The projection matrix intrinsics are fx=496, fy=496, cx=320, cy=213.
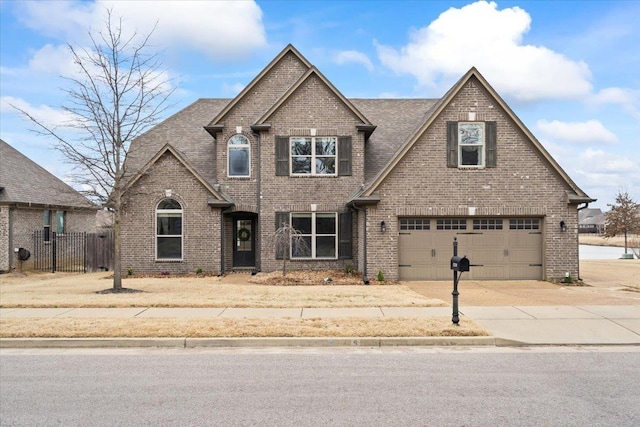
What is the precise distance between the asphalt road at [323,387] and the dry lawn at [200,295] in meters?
3.79

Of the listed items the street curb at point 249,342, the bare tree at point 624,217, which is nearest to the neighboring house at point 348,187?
the street curb at point 249,342

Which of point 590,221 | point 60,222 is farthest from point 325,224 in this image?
point 590,221

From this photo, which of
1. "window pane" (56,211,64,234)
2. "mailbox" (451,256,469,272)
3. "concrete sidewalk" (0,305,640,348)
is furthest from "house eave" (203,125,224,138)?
"mailbox" (451,256,469,272)

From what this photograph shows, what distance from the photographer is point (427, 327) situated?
9445 millimetres

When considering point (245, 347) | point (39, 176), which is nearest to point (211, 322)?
point (245, 347)

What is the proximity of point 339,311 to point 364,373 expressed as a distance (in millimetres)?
4270

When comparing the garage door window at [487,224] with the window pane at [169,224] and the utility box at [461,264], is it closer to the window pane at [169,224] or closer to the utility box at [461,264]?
the utility box at [461,264]

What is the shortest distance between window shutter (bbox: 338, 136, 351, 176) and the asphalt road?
11.9 m

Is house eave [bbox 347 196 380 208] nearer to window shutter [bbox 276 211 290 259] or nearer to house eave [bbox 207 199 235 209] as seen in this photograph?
window shutter [bbox 276 211 290 259]

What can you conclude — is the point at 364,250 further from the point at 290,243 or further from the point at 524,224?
the point at 524,224

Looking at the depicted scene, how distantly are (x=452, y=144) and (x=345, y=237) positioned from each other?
5.44 m

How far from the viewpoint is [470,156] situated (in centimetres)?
1758

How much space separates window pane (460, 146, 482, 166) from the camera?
1755 centimetres

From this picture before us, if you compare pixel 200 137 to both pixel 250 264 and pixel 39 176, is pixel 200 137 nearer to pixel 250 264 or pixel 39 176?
pixel 250 264
